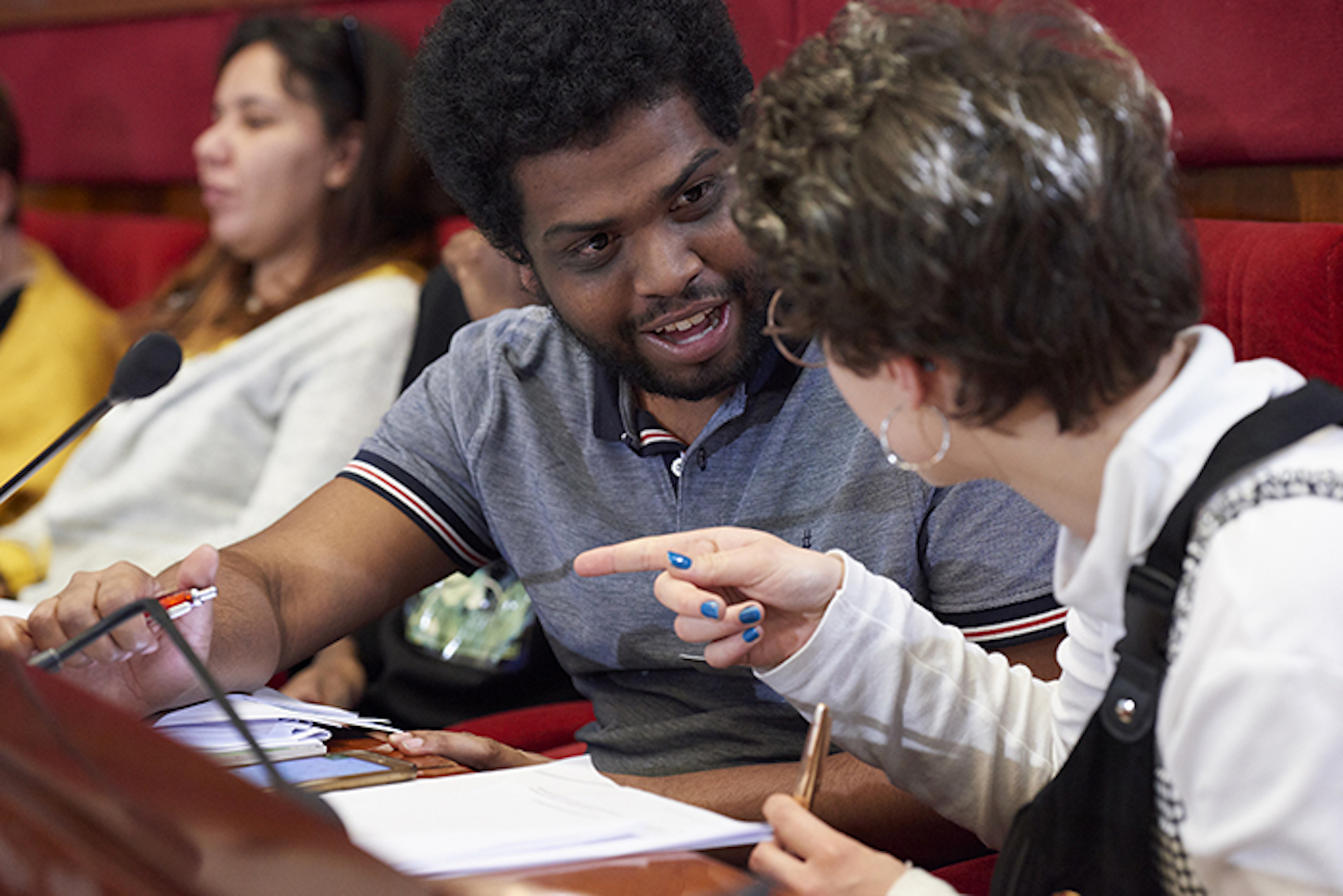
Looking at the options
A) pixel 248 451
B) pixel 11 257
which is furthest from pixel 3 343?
pixel 248 451

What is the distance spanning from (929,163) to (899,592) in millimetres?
369

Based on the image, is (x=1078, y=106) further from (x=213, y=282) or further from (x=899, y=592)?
(x=213, y=282)

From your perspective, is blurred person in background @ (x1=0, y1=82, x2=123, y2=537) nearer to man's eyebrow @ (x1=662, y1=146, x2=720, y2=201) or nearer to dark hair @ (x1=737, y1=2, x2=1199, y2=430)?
man's eyebrow @ (x1=662, y1=146, x2=720, y2=201)

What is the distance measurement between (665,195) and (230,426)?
108 centimetres

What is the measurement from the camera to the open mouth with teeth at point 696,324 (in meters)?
1.09

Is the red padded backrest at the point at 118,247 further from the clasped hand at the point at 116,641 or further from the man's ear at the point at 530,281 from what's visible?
the clasped hand at the point at 116,641

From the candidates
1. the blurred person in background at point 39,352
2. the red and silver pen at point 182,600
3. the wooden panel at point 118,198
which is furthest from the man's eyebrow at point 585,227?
the wooden panel at point 118,198

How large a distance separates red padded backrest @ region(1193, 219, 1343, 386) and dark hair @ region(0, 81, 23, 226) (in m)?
2.32

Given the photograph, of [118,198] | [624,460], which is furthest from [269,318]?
[118,198]

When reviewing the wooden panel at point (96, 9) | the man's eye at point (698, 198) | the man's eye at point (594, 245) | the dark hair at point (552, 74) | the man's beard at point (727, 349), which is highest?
the wooden panel at point (96, 9)

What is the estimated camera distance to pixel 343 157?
2100mm

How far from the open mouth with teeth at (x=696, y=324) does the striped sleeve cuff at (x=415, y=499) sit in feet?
1.03

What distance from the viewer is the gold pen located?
0.74 meters

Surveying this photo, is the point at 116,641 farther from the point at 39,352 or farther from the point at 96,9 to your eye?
the point at 96,9
